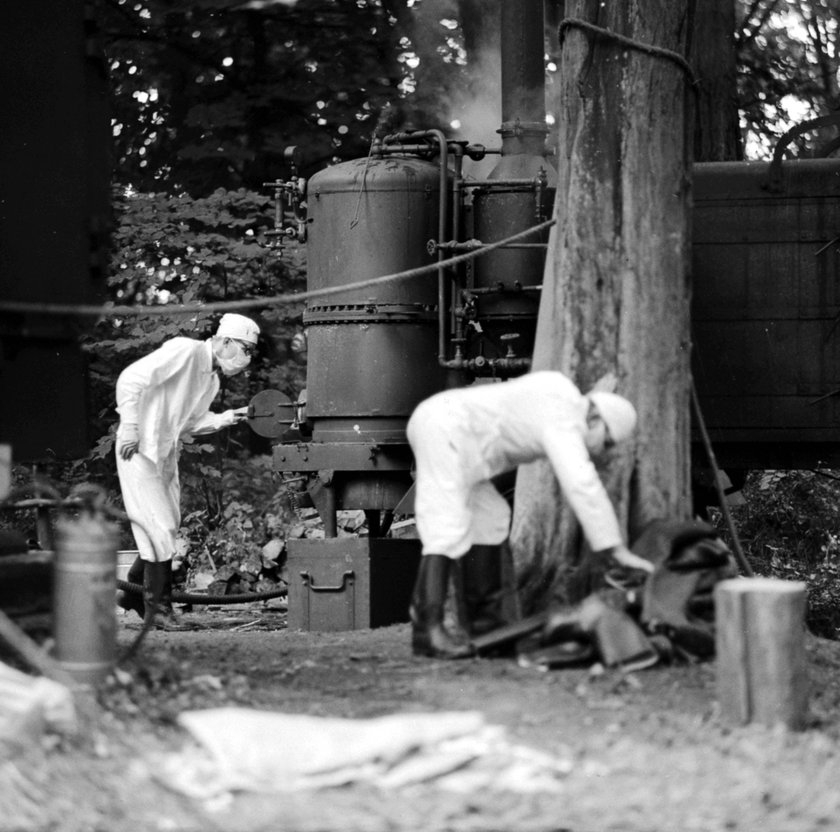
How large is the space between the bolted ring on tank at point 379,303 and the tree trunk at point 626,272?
250cm

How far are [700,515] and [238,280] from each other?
7201 mm

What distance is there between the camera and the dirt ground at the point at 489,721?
455 centimetres

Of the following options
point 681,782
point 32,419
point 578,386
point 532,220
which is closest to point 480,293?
point 532,220

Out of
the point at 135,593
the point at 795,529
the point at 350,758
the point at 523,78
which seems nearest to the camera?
the point at 350,758

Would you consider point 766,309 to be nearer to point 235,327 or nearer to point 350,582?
point 350,582

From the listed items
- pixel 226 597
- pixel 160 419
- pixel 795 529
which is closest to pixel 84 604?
pixel 160 419

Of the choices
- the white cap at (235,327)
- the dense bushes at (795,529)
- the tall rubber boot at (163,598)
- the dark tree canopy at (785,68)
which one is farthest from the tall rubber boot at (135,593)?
the dark tree canopy at (785,68)

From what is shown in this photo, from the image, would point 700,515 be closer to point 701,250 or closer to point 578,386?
point 701,250

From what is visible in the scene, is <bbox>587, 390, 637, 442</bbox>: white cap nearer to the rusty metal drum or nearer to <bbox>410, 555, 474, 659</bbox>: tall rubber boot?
<bbox>410, 555, 474, 659</bbox>: tall rubber boot

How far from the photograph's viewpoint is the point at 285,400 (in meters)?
10.9

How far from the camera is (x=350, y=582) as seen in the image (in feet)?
33.3

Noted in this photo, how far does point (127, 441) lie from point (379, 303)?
6.56ft

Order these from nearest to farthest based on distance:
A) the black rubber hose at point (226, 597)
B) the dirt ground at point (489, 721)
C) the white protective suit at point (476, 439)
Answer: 1. the dirt ground at point (489, 721)
2. the white protective suit at point (476, 439)
3. the black rubber hose at point (226, 597)

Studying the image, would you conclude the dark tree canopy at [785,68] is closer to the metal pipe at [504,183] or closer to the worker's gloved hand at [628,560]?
the metal pipe at [504,183]
